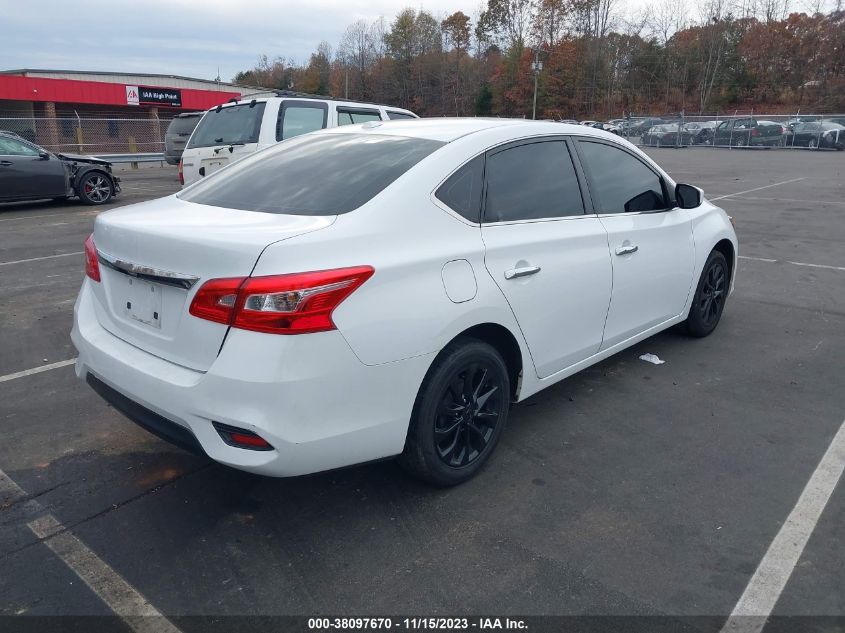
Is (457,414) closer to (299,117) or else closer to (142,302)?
(142,302)

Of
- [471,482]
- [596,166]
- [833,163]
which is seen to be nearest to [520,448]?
[471,482]

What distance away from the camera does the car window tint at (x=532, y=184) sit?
11.0 ft

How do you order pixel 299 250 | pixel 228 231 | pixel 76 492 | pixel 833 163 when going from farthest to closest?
pixel 833 163, pixel 76 492, pixel 228 231, pixel 299 250

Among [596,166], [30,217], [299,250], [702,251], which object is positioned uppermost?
[596,166]

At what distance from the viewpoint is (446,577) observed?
102 inches

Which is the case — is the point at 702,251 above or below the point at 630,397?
above

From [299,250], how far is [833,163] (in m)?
29.0

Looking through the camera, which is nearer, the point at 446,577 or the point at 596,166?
the point at 446,577

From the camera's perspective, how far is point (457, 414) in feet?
10.2

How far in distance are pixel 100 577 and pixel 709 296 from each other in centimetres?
465

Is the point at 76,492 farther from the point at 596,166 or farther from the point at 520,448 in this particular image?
the point at 596,166

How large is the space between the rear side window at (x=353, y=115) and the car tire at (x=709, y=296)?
663 cm

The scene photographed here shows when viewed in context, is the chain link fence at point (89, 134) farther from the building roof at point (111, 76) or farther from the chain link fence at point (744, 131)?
the chain link fence at point (744, 131)

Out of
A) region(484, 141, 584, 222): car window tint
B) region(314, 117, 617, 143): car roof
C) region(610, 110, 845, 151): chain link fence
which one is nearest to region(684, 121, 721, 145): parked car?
region(610, 110, 845, 151): chain link fence
